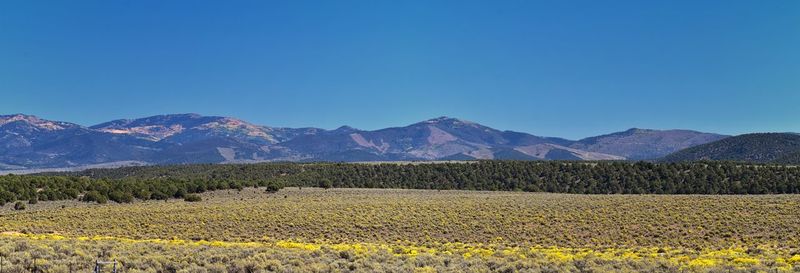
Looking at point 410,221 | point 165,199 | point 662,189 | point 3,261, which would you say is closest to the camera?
point 3,261

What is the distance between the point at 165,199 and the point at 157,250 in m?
52.0

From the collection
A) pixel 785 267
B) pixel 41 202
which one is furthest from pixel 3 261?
pixel 41 202

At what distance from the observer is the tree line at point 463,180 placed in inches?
2950

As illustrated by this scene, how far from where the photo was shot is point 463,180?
123 meters

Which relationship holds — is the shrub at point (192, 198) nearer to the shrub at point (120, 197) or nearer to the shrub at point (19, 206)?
the shrub at point (120, 197)

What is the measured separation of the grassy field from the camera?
70.5 ft

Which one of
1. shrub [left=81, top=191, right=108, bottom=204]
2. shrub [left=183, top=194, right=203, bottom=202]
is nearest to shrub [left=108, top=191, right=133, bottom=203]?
shrub [left=81, top=191, right=108, bottom=204]

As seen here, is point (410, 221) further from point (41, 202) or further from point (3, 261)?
point (41, 202)

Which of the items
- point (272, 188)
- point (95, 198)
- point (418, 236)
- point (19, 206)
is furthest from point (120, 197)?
point (418, 236)

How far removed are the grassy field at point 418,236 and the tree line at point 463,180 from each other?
7315mm

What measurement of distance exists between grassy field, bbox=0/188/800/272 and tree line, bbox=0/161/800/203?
7.32 meters

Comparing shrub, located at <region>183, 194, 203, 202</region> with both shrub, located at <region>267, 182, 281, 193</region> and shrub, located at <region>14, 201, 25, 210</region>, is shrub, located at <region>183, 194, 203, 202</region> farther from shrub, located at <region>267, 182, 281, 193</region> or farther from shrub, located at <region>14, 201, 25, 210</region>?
shrub, located at <region>14, 201, 25, 210</region>

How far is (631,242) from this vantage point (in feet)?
127

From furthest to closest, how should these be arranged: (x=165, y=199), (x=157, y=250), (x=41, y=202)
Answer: (x=165, y=199)
(x=41, y=202)
(x=157, y=250)
